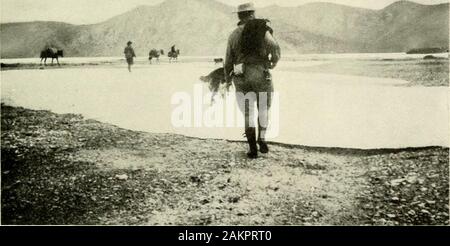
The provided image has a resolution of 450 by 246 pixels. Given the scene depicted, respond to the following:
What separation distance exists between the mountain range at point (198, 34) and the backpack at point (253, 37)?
36.0 feet

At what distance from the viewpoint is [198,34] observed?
107 ft

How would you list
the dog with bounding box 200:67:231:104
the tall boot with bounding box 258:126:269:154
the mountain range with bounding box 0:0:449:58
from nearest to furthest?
the tall boot with bounding box 258:126:269:154
the dog with bounding box 200:67:231:104
the mountain range with bounding box 0:0:449:58

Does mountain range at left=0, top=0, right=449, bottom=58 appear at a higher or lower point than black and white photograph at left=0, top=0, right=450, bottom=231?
higher

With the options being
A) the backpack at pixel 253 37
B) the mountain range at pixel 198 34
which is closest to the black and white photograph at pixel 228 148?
the backpack at pixel 253 37

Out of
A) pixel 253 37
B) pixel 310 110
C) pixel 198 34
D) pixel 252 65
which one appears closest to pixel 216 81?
pixel 252 65

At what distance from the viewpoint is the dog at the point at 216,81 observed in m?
5.05

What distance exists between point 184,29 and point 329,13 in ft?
68.1

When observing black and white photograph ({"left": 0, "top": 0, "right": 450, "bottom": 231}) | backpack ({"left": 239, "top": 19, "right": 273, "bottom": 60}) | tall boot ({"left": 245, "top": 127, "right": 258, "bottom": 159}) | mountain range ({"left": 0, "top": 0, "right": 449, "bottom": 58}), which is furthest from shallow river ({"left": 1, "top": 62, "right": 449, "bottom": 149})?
mountain range ({"left": 0, "top": 0, "right": 449, "bottom": 58})

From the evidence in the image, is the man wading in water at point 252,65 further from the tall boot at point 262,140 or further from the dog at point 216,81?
the dog at point 216,81

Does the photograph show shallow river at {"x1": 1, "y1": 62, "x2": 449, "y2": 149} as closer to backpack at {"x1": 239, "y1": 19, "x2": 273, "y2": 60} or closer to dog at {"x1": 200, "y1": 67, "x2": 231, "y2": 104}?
dog at {"x1": 200, "y1": 67, "x2": 231, "y2": 104}

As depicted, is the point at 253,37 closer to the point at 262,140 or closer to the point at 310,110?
the point at 262,140

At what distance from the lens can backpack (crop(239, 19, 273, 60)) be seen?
14.1 ft
